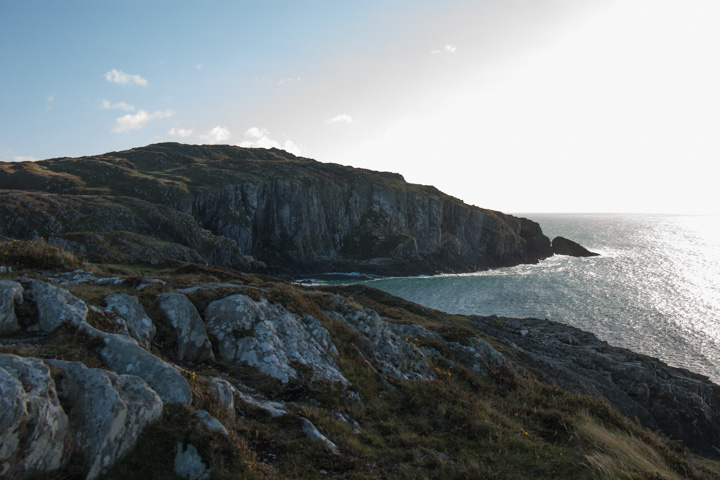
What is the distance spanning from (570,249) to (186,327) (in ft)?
453

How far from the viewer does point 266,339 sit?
13.1 m

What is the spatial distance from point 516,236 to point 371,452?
409 feet

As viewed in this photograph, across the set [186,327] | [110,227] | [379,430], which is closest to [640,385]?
[379,430]

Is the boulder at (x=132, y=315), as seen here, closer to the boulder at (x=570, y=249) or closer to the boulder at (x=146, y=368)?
the boulder at (x=146, y=368)

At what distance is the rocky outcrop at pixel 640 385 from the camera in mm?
27281

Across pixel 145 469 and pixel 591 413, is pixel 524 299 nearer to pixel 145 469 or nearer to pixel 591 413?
pixel 591 413

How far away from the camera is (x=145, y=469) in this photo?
5922 millimetres

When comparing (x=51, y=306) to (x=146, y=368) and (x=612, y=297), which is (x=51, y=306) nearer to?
(x=146, y=368)

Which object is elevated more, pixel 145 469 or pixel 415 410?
pixel 145 469

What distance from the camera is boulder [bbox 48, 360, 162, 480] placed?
19.0 feet

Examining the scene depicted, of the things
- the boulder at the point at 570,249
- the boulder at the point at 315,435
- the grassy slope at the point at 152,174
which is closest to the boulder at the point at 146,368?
the boulder at the point at 315,435

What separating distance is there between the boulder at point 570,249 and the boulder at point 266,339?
424 ft

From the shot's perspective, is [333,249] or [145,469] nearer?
[145,469]

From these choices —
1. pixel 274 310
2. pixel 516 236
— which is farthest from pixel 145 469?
pixel 516 236
